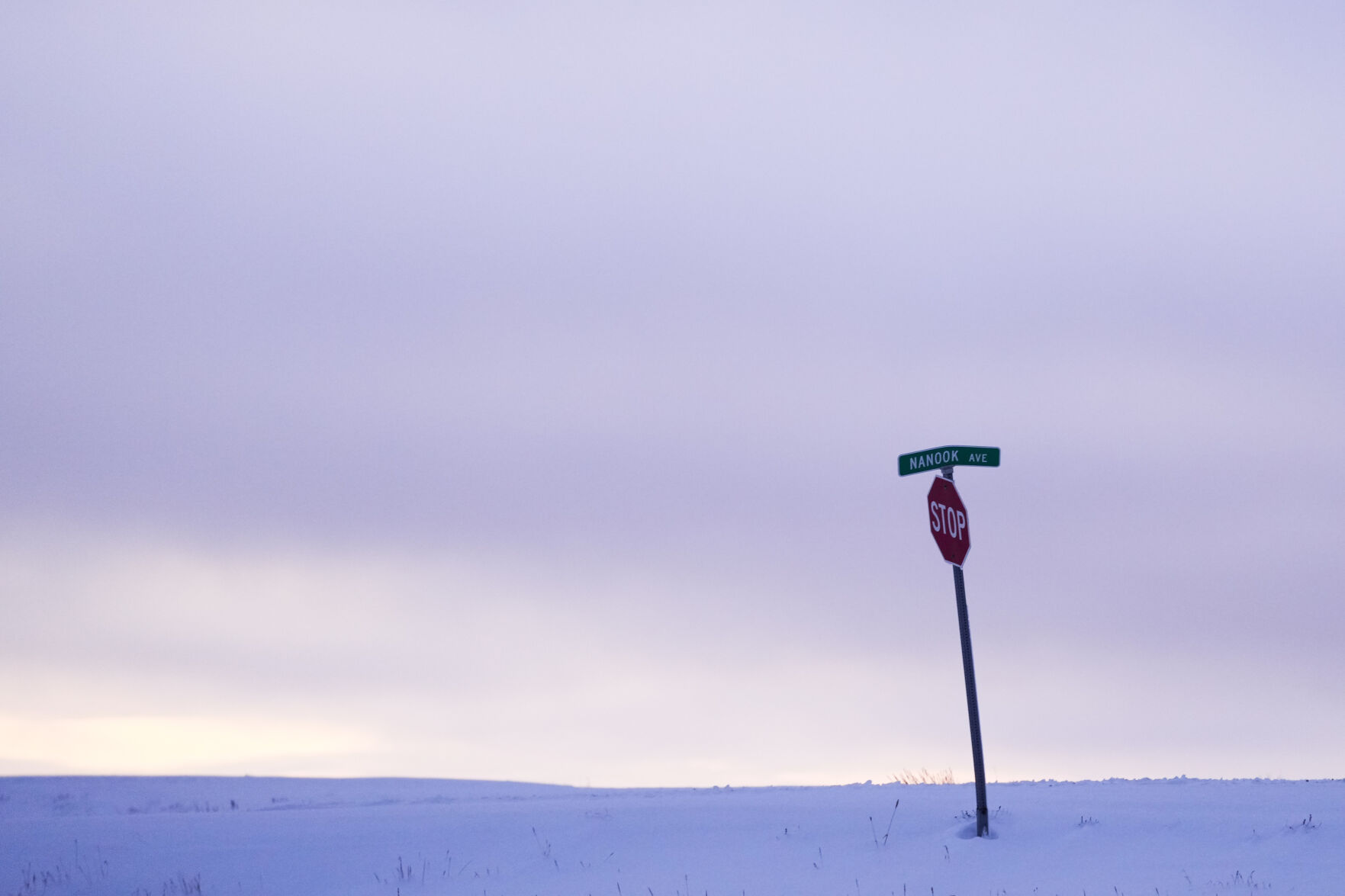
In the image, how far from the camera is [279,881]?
13.5 meters

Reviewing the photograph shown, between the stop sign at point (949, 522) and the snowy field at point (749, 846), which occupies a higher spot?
the stop sign at point (949, 522)

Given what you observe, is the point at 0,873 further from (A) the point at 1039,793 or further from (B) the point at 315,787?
→ (B) the point at 315,787

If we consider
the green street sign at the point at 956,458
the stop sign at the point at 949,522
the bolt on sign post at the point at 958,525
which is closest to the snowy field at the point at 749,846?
the bolt on sign post at the point at 958,525

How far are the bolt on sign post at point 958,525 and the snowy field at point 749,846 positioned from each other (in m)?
0.76

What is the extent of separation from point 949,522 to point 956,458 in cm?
76

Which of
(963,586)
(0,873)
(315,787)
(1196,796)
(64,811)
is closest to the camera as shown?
(963,586)

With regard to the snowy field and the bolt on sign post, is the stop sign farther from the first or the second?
the snowy field

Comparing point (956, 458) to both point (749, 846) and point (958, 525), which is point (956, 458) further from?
point (749, 846)

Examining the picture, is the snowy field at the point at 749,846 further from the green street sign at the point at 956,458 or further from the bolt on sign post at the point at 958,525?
the green street sign at the point at 956,458

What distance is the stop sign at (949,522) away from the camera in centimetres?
1274

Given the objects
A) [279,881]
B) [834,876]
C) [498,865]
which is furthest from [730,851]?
A: [279,881]

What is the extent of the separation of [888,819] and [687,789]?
6.62m

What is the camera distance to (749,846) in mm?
13008

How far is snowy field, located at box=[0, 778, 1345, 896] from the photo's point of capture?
11133mm
